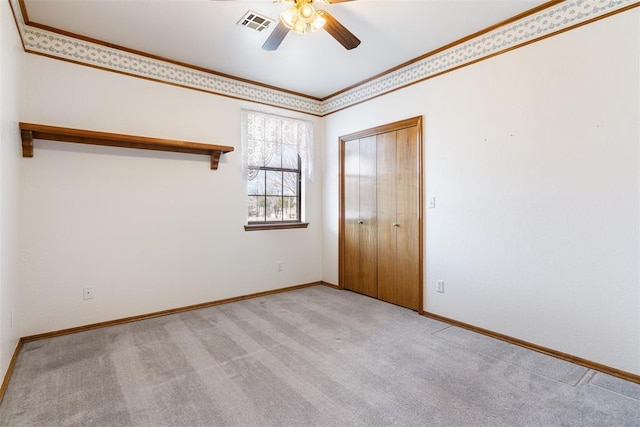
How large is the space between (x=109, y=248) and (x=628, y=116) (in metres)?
4.22

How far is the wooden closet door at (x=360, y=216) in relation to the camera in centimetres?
393

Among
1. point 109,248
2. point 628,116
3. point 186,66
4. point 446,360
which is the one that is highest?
point 186,66

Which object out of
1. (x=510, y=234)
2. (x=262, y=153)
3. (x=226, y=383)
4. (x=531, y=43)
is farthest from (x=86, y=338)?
(x=531, y=43)

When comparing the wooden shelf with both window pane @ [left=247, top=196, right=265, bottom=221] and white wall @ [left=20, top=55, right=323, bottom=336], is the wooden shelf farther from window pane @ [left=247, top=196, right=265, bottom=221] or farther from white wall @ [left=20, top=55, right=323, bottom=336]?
window pane @ [left=247, top=196, right=265, bottom=221]

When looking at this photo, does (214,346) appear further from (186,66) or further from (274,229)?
(186,66)

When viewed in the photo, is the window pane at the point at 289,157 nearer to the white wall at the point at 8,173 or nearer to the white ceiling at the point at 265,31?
the white ceiling at the point at 265,31

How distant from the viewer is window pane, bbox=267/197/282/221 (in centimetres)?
421

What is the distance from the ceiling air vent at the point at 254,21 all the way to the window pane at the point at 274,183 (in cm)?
Result: 181

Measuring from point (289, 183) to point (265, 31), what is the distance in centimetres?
200

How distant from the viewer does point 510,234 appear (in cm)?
268

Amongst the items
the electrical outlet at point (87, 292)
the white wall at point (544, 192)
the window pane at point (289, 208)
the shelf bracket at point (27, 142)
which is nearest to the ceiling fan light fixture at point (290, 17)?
the white wall at point (544, 192)

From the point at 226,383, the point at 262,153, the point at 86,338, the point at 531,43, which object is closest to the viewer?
the point at 226,383

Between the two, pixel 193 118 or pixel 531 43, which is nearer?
pixel 531 43

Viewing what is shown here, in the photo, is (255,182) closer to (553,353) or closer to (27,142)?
(27,142)
